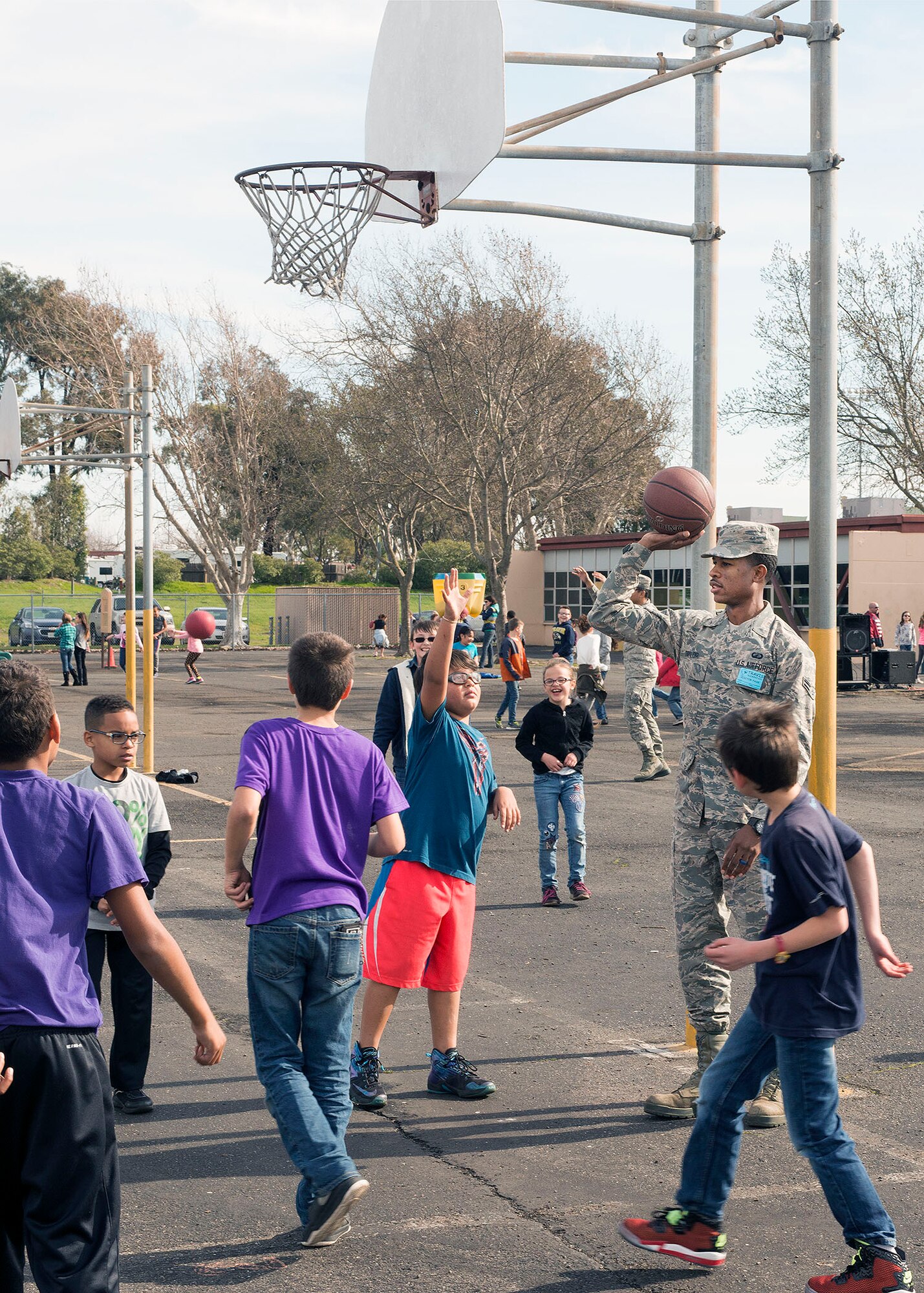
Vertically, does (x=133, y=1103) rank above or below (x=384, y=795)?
below

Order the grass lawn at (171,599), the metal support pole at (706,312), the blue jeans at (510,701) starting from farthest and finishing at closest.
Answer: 1. the grass lawn at (171,599)
2. the blue jeans at (510,701)
3. the metal support pole at (706,312)

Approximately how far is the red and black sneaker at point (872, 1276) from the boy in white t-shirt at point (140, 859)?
2642mm

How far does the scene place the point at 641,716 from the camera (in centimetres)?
1631

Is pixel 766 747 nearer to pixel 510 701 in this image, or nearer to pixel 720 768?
pixel 720 768

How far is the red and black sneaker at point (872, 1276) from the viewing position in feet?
11.8

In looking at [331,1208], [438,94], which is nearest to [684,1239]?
[331,1208]

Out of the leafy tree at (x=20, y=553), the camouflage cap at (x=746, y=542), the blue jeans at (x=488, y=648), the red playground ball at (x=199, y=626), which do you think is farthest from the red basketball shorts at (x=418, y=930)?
the leafy tree at (x=20, y=553)

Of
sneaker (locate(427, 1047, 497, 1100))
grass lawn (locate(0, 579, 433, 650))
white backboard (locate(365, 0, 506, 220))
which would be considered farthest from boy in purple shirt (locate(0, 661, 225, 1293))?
grass lawn (locate(0, 579, 433, 650))

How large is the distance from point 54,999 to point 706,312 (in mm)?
4598

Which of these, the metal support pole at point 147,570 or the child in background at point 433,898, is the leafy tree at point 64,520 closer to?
the metal support pole at point 147,570

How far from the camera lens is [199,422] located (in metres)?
55.0

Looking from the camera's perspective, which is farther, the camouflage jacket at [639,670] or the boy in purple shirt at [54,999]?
the camouflage jacket at [639,670]

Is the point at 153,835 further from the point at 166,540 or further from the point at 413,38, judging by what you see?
the point at 166,540

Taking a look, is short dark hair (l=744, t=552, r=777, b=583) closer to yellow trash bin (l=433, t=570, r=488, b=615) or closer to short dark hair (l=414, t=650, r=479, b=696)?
yellow trash bin (l=433, t=570, r=488, b=615)
